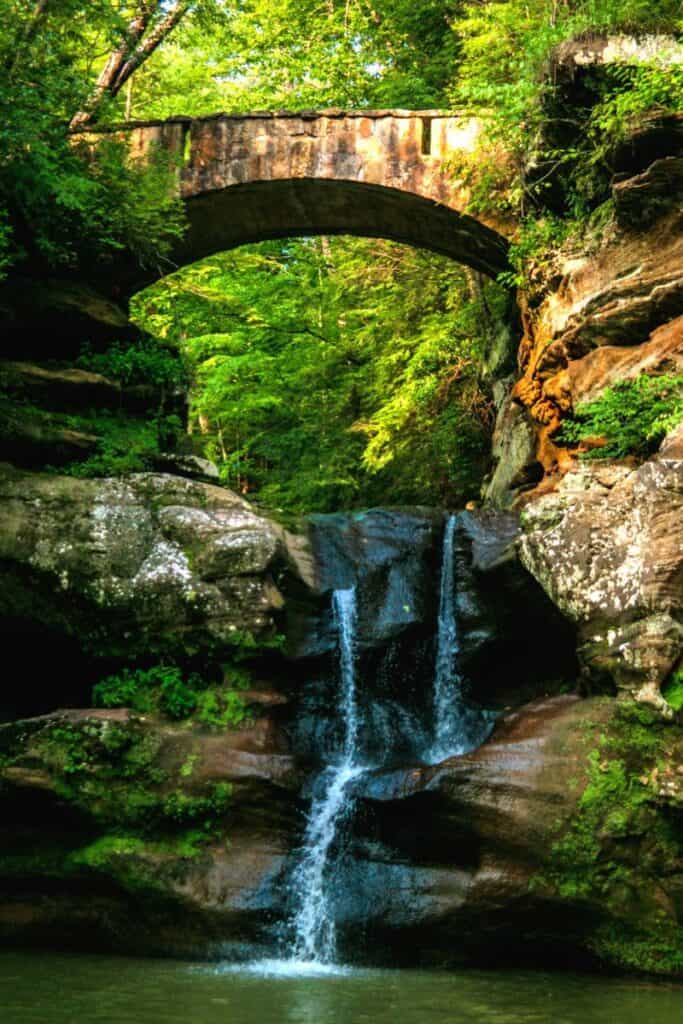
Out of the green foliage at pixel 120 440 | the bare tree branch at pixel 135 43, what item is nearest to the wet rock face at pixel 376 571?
the green foliage at pixel 120 440

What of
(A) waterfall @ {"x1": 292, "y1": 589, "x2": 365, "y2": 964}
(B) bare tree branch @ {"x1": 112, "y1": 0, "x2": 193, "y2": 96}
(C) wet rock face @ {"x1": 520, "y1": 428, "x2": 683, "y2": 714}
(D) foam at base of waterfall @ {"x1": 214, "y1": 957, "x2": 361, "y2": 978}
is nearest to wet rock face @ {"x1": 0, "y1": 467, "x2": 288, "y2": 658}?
(A) waterfall @ {"x1": 292, "y1": 589, "x2": 365, "y2": 964}

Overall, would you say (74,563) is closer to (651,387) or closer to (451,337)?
(651,387)

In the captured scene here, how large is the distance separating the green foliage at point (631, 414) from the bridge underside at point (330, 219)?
4.12m

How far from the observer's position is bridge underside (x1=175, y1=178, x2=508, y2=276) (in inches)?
563

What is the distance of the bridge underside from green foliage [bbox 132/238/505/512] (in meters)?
1.54

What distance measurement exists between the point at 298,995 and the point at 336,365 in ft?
53.4

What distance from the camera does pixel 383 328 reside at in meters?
19.6

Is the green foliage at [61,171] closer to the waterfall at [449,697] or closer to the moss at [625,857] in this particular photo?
the waterfall at [449,697]

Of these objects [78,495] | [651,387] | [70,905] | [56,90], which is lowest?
[70,905]

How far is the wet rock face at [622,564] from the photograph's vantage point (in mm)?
8859

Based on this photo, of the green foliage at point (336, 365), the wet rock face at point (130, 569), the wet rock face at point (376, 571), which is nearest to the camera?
the wet rock face at point (130, 569)

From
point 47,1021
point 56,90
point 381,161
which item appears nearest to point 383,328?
point 381,161

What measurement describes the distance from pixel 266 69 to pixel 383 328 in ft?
23.1

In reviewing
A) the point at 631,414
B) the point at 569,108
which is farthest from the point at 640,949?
the point at 569,108
